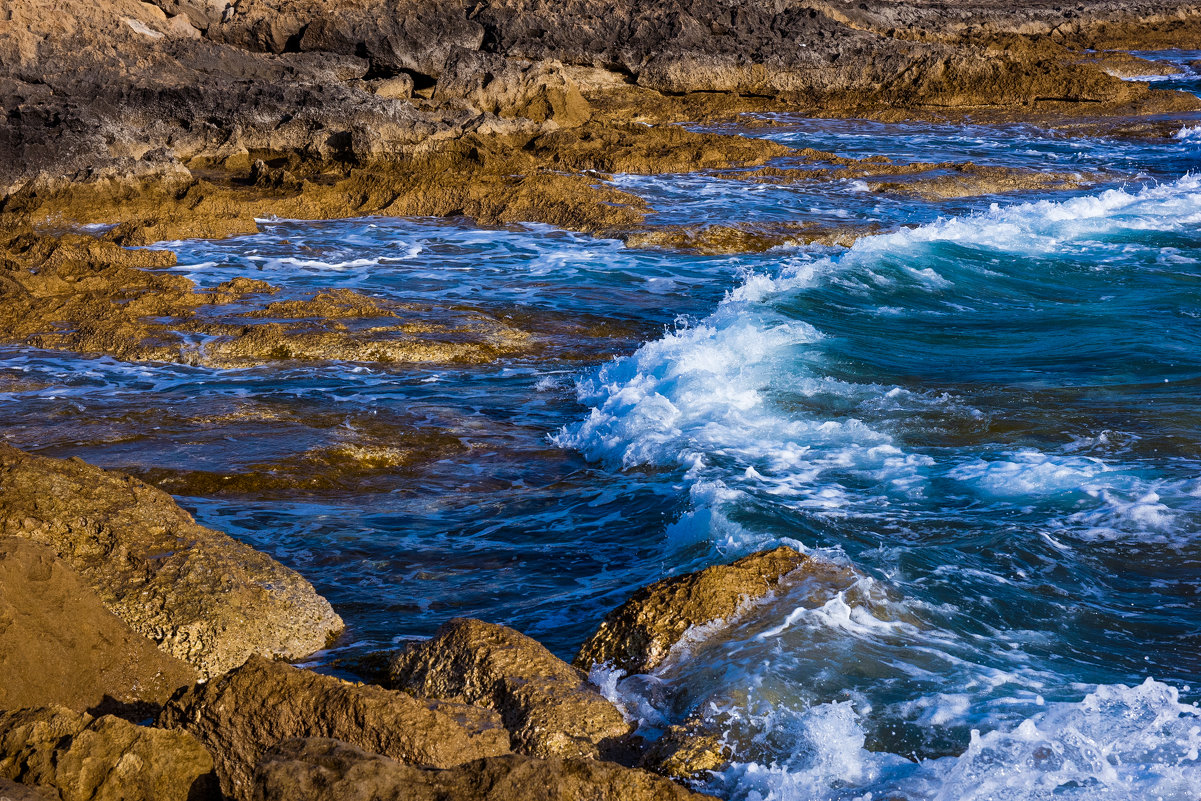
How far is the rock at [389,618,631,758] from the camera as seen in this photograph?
3.24 m

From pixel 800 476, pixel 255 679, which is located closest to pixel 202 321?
pixel 800 476

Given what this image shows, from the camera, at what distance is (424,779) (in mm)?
2383

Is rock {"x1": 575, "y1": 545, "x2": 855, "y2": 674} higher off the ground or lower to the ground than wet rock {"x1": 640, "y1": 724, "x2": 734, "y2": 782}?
higher

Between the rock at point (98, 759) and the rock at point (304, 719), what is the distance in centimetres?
14

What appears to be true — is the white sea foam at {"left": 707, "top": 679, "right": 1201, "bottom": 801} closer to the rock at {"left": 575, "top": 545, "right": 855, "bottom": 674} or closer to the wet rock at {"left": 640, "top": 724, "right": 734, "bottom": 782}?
the wet rock at {"left": 640, "top": 724, "right": 734, "bottom": 782}

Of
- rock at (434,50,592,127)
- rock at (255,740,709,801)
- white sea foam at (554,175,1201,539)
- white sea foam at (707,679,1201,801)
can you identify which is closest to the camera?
rock at (255,740,709,801)

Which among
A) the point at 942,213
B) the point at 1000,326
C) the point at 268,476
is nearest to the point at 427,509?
the point at 268,476

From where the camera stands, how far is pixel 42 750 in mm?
2566

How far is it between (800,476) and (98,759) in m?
4.07

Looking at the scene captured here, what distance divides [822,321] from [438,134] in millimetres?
8696

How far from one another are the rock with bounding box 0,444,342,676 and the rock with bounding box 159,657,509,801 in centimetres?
86

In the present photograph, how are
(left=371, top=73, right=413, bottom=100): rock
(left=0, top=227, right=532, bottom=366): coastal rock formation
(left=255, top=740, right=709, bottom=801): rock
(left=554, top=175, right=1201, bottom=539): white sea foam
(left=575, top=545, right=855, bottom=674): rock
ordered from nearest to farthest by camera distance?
(left=255, top=740, right=709, bottom=801): rock < (left=575, top=545, right=855, bottom=674): rock < (left=554, top=175, right=1201, bottom=539): white sea foam < (left=0, top=227, right=532, bottom=366): coastal rock formation < (left=371, top=73, right=413, bottom=100): rock

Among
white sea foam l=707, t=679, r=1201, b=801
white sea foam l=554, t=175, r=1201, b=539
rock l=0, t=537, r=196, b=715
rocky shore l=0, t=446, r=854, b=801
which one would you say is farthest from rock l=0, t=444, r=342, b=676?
white sea foam l=554, t=175, r=1201, b=539

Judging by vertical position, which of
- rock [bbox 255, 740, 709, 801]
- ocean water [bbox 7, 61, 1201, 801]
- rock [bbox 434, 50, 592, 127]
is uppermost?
rock [bbox 434, 50, 592, 127]
